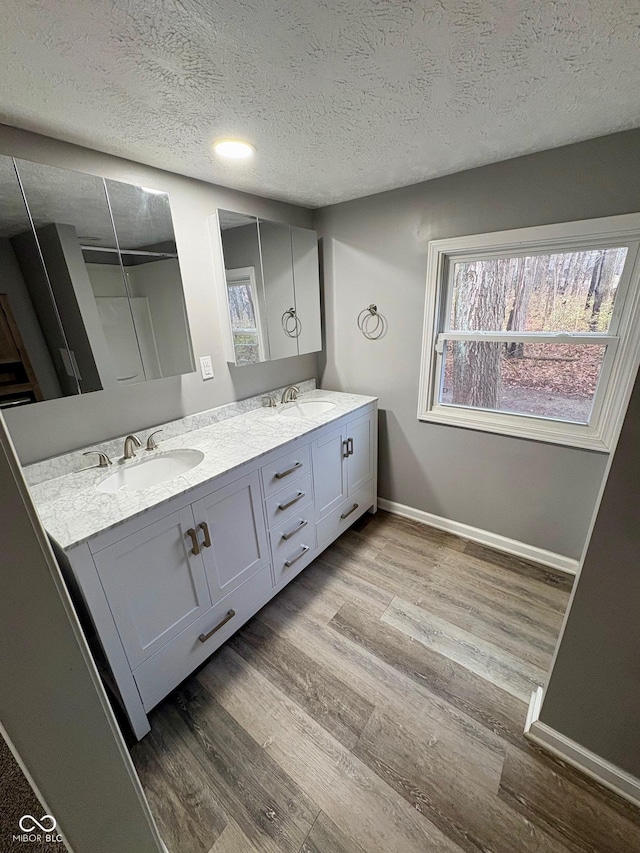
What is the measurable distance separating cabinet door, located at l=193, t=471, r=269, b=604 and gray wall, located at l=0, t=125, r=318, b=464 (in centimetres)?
63

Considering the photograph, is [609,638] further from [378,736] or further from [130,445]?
[130,445]

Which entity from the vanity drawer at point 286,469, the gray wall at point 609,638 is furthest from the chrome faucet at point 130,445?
the gray wall at point 609,638

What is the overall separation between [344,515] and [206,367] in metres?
1.29

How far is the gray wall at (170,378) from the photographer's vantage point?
132cm

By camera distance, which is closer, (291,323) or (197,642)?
(197,642)

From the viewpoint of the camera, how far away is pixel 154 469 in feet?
5.36

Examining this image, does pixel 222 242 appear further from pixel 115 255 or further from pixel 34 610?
pixel 34 610

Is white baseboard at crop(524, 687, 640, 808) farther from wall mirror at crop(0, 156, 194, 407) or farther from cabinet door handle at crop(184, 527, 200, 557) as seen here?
wall mirror at crop(0, 156, 194, 407)

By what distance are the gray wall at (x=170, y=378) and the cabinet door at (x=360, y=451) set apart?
681 mm

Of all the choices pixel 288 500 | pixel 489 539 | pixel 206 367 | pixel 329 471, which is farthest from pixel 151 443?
pixel 489 539

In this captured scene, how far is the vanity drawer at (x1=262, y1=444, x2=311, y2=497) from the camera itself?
5.32 feet

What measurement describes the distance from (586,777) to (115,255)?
265 cm

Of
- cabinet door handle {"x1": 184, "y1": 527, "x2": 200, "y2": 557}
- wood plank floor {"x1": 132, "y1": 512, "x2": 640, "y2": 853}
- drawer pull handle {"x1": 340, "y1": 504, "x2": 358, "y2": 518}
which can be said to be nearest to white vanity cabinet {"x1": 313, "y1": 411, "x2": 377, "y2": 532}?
drawer pull handle {"x1": 340, "y1": 504, "x2": 358, "y2": 518}

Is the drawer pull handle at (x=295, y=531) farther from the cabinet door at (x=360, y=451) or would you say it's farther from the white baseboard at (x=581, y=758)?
the white baseboard at (x=581, y=758)
